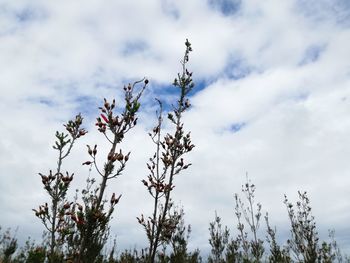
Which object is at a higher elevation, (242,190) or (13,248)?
(242,190)

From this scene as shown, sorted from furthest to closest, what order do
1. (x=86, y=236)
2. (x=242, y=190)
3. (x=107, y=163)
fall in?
1. (x=242, y=190)
2. (x=107, y=163)
3. (x=86, y=236)

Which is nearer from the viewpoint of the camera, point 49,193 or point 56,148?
point 49,193

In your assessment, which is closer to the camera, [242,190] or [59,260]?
[59,260]

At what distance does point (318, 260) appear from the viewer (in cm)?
823

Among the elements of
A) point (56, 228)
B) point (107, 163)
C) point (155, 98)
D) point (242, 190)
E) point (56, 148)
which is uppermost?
point (242, 190)

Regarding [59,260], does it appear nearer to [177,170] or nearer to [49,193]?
[49,193]

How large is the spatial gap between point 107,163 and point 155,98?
9.91ft

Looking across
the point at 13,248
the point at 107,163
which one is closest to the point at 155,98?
the point at 107,163

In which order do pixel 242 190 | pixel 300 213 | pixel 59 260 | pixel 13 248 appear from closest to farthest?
1. pixel 59 260
2. pixel 300 213
3. pixel 13 248
4. pixel 242 190

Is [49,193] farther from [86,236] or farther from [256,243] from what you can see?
[256,243]

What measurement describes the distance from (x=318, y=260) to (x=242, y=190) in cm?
1106

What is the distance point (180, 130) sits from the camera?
8438 mm

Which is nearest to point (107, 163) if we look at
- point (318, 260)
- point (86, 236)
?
point (86, 236)

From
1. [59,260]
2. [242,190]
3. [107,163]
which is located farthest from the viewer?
[242,190]
